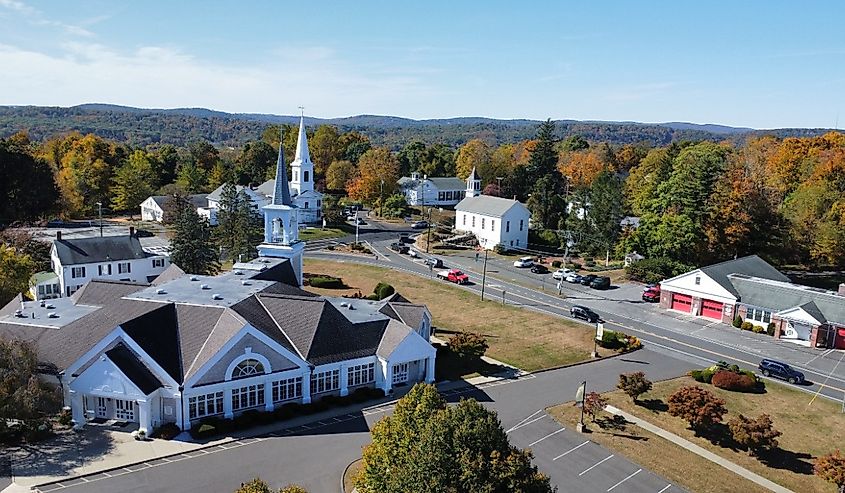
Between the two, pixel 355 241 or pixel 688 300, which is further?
pixel 355 241

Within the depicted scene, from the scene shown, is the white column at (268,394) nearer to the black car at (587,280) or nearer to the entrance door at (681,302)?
the entrance door at (681,302)

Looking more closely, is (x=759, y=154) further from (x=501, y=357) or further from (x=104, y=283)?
(x=104, y=283)

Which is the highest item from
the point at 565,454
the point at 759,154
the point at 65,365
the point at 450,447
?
the point at 759,154

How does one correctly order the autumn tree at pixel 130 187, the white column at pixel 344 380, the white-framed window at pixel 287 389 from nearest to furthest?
the white-framed window at pixel 287 389 → the white column at pixel 344 380 → the autumn tree at pixel 130 187

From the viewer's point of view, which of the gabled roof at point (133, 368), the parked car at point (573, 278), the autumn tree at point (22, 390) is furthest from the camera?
the parked car at point (573, 278)

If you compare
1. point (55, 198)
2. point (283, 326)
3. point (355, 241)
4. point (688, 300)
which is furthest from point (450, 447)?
point (55, 198)

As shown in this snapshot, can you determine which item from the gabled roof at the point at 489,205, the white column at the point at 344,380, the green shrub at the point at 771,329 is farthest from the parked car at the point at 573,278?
the white column at the point at 344,380
